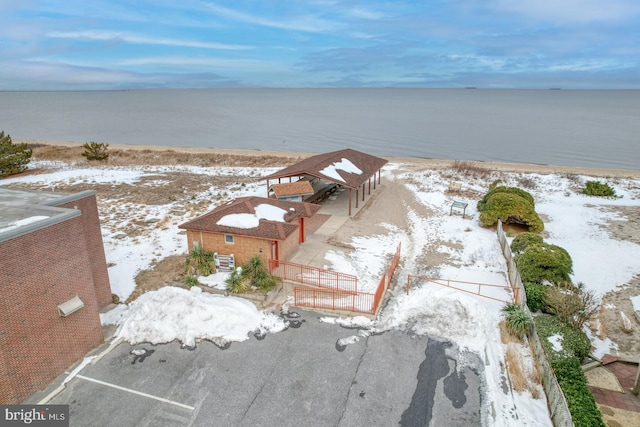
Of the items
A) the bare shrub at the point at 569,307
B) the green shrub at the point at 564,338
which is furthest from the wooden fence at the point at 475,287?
the green shrub at the point at 564,338

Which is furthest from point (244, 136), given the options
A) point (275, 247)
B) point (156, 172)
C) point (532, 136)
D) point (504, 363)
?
point (504, 363)

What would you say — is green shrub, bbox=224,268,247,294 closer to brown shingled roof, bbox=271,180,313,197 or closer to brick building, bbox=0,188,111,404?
brick building, bbox=0,188,111,404

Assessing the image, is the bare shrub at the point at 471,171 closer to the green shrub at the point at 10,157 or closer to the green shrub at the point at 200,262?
the green shrub at the point at 200,262

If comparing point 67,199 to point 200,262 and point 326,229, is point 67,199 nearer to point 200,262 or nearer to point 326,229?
point 200,262

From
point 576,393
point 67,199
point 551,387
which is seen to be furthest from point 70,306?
point 576,393

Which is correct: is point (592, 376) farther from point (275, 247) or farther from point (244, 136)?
point (244, 136)

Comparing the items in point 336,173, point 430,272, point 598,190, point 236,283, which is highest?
point 336,173
